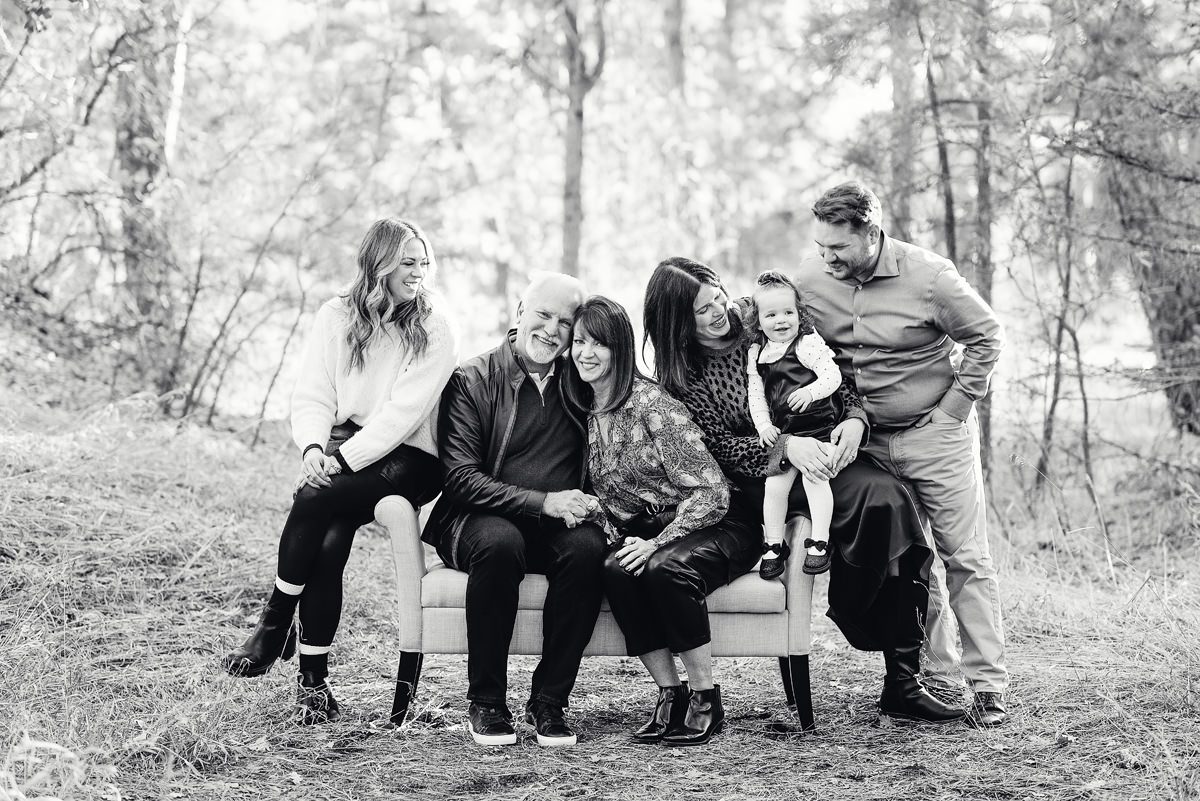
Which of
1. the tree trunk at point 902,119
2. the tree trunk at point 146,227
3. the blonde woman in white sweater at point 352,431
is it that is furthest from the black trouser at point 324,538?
the tree trunk at point 902,119

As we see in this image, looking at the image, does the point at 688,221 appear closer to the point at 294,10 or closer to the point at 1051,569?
the point at 294,10

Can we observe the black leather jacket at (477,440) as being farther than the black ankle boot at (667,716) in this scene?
Yes

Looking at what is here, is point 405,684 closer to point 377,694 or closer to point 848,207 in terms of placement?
point 377,694

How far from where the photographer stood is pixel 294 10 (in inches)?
514

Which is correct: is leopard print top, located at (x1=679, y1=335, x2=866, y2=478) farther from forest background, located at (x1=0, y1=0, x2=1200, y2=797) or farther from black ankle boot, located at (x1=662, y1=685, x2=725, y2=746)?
forest background, located at (x1=0, y1=0, x2=1200, y2=797)

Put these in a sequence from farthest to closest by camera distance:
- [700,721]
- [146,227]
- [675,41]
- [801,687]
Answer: [675,41], [146,227], [801,687], [700,721]

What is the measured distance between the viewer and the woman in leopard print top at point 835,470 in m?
4.09

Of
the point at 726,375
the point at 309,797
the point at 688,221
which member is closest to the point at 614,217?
the point at 688,221

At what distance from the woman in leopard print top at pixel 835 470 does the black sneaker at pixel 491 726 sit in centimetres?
120

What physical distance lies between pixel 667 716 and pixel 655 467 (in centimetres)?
89

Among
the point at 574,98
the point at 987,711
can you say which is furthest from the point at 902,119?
the point at 987,711

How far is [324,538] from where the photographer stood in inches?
168

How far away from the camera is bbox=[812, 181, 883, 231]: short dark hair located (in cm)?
413

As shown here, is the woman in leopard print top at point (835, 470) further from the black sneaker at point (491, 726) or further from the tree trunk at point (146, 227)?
the tree trunk at point (146, 227)
